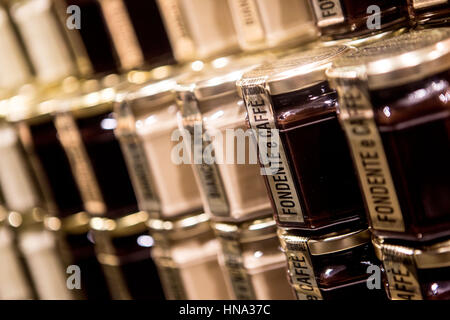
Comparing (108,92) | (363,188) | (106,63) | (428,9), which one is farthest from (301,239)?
(106,63)

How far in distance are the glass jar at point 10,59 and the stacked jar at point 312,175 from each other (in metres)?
0.82

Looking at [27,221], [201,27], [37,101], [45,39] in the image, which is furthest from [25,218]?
[201,27]

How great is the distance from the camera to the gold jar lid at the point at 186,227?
3.82 ft

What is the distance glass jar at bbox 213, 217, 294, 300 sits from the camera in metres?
1.00

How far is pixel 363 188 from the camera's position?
768mm

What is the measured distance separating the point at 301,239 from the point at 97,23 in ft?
2.38

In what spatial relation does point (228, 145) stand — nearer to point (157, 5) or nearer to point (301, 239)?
point (301, 239)

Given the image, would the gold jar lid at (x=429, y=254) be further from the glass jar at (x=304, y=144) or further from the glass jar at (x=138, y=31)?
the glass jar at (x=138, y=31)

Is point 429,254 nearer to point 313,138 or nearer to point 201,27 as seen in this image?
point 313,138

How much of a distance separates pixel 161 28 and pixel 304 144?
549 mm

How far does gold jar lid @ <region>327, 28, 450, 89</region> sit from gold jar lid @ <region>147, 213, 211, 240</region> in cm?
49

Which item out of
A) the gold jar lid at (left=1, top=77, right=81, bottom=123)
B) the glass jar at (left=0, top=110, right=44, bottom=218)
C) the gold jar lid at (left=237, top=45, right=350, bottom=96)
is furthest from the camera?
the glass jar at (left=0, top=110, right=44, bottom=218)

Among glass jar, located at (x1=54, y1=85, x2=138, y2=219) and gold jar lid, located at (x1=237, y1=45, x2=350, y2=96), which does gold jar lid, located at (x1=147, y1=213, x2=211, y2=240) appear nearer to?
glass jar, located at (x1=54, y1=85, x2=138, y2=219)

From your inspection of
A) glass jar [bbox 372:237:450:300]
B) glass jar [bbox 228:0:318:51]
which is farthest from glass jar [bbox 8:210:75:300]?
glass jar [bbox 372:237:450:300]
